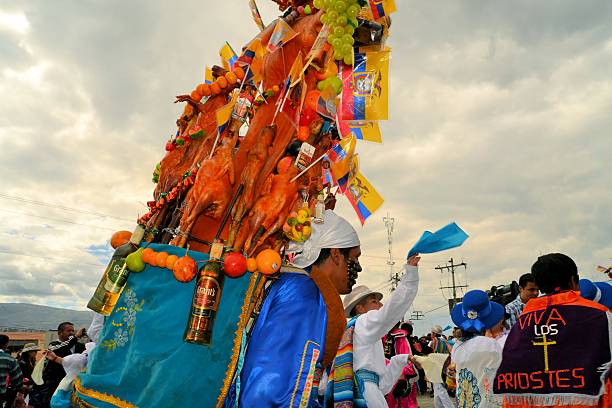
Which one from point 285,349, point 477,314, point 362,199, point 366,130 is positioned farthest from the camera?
point 477,314

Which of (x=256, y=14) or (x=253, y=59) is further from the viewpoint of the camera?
(x=256, y=14)

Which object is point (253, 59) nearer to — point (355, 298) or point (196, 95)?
point (196, 95)

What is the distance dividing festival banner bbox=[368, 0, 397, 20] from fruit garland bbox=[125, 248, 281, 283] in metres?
2.40

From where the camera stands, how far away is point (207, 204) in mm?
2668

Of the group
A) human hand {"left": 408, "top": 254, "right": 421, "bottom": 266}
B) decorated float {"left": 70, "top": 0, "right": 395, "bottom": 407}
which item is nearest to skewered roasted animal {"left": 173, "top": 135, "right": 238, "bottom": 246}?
decorated float {"left": 70, "top": 0, "right": 395, "bottom": 407}

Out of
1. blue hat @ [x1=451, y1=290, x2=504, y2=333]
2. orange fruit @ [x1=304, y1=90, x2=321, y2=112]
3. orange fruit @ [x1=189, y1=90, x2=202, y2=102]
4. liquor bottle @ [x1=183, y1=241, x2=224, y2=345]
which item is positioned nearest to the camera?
liquor bottle @ [x1=183, y1=241, x2=224, y2=345]

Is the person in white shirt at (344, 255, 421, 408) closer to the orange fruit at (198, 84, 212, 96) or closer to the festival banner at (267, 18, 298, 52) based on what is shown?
the festival banner at (267, 18, 298, 52)

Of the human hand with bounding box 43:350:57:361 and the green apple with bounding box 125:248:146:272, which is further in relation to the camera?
the human hand with bounding box 43:350:57:361

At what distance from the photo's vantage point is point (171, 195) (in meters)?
3.04

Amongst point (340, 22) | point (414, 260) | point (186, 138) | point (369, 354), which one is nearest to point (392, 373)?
point (369, 354)

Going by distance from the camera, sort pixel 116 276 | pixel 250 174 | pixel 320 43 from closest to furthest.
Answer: pixel 116 276
pixel 250 174
pixel 320 43

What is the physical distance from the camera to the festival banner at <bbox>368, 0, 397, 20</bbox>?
145 inches

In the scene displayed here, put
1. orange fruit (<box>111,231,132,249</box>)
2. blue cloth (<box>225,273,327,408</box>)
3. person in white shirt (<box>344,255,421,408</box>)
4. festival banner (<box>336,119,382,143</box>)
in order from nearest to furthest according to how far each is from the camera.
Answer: blue cloth (<box>225,273,327,408</box>) → orange fruit (<box>111,231,132,249</box>) → festival banner (<box>336,119,382,143</box>) → person in white shirt (<box>344,255,421,408</box>)

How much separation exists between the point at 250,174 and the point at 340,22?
126cm
